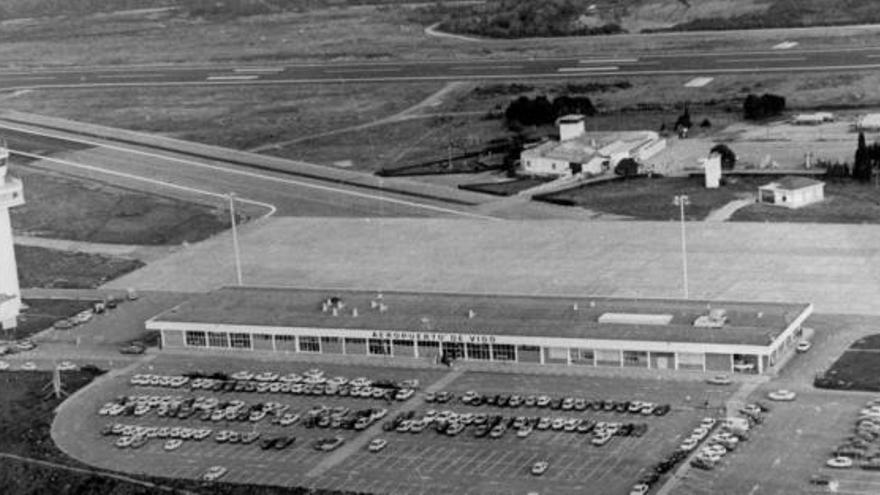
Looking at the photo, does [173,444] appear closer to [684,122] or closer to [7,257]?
[7,257]

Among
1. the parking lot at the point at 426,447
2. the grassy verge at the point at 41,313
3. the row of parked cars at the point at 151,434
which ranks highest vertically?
the grassy verge at the point at 41,313

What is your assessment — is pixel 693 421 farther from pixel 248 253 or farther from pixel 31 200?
pixel 31 200

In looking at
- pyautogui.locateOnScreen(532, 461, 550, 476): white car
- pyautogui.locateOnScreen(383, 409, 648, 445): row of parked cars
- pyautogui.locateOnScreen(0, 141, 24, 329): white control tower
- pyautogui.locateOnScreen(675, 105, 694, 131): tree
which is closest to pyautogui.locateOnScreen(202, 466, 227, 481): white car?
pyautogui.locateOnScreen(383, 409, 648, 445): row of parked cars

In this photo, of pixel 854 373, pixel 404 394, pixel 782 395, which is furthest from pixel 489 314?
pixel 854 373

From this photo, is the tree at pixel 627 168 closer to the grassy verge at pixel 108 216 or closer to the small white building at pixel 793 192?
the small white building at pixel 793 192

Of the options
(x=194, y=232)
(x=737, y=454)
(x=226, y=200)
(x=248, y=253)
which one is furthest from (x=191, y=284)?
(x=737, y=454)

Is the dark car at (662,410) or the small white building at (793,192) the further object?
the small white building at (793,192)

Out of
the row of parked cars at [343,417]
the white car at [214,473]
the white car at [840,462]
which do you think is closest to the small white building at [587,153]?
the row of parked cars at [343,417]
